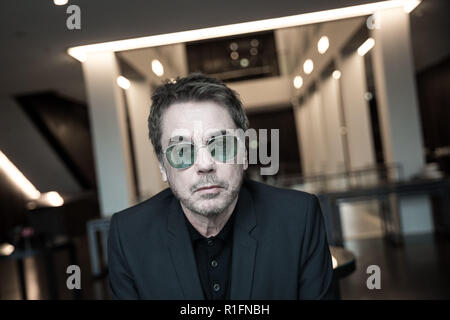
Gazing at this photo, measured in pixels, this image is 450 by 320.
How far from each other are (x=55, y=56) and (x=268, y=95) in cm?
910

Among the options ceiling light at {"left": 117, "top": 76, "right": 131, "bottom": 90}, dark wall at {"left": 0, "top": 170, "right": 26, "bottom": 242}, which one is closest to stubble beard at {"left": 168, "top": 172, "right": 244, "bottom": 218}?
ceiling light at {"left": 117, "top": 76, "right": 131, "bottom": 90}

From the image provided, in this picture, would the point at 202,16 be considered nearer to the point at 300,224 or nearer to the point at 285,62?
the point at 300,224

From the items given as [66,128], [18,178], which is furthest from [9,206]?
[66,128]

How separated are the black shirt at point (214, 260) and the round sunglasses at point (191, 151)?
0.30 metres

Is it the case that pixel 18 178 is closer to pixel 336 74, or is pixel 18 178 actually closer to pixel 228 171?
pixel 336 74

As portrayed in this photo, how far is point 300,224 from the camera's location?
4.01ft

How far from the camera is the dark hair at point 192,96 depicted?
106cm

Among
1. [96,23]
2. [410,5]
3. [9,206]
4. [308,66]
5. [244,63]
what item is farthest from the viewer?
[244,63]

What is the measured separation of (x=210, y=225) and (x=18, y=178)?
28.5ft

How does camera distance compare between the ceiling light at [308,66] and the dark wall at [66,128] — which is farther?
the ceiling light at [308,66]

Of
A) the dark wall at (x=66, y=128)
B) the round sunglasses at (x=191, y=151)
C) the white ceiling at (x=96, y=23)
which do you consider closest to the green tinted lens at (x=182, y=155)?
the round sunglasses at (x=191, y=151)

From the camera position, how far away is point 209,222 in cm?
122

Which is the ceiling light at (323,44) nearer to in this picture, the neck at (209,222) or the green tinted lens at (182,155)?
the neck at (209,222)

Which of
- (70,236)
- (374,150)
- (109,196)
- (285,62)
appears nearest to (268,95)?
(285,62)
